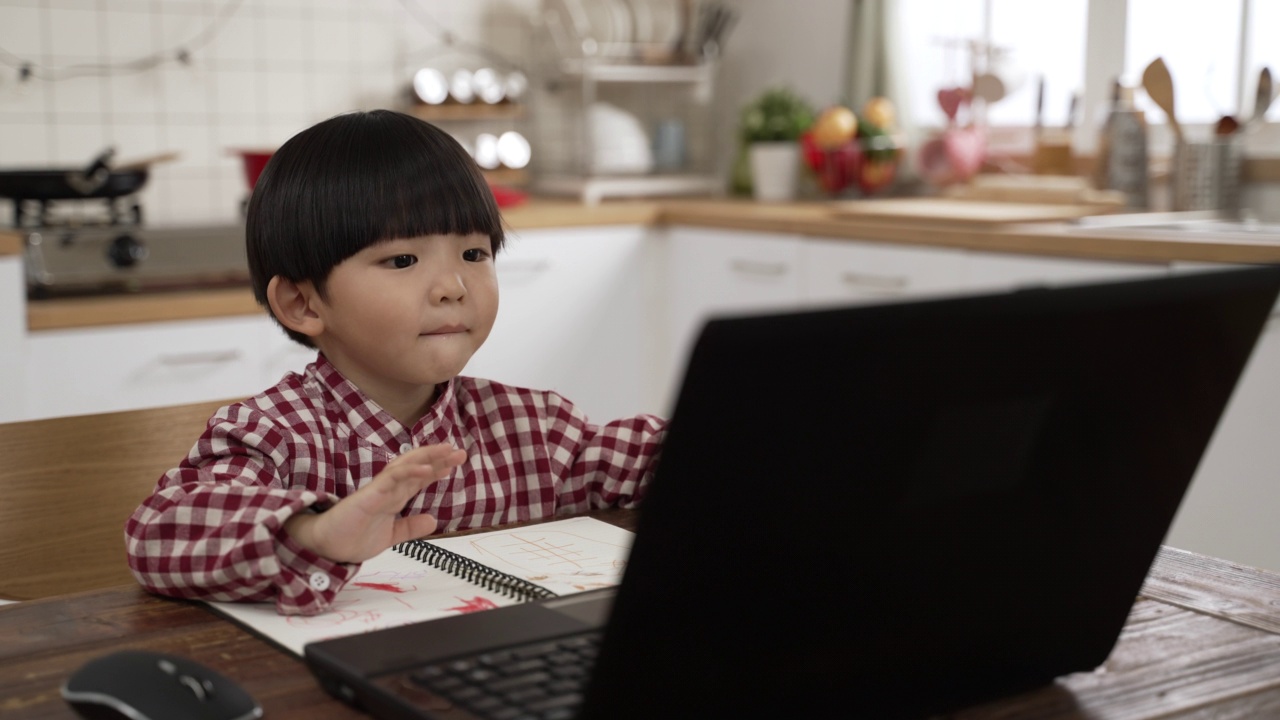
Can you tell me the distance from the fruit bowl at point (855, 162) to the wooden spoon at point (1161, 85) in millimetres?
751

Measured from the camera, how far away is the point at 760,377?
0.48m

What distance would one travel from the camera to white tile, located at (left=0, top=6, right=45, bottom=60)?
303cm

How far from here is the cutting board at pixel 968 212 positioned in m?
2.54

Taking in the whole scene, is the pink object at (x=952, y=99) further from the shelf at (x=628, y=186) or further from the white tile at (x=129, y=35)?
the white tile at (x=129, y=35)

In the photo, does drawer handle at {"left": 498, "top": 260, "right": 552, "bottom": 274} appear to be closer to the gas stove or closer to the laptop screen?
the gas stove

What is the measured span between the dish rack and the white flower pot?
237mm

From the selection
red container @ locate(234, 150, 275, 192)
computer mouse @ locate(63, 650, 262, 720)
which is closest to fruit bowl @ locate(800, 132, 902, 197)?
red container @ locate(234, 150, 275, 192)

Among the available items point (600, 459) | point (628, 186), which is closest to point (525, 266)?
point (628, 186)

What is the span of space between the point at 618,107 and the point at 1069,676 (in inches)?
131

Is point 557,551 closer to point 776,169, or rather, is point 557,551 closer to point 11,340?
point 11,340

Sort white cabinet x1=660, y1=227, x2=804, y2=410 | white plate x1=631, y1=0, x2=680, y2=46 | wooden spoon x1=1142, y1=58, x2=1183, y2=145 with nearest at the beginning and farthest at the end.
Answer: wooden spoon x1=1142, y1=58, x2=1183, y2=145, white cabinet x1=660, y1=227, x2=804, y2=410, white plate x1=631, y1=0, x2=680, y2=46

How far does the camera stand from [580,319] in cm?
319

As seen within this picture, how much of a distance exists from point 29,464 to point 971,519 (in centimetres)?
91

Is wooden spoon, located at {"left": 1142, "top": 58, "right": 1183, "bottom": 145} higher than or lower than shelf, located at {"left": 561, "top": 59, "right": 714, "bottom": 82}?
lower
